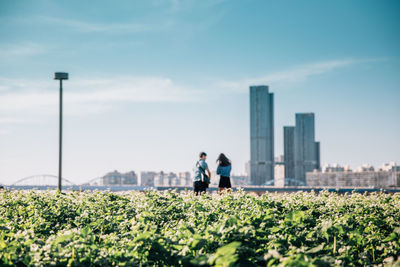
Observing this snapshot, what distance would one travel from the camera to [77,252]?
14.4ft

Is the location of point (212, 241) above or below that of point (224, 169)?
below

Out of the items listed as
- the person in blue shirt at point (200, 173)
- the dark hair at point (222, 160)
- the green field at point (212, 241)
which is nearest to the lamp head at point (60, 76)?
the person in blue shirt at point (200, 173)

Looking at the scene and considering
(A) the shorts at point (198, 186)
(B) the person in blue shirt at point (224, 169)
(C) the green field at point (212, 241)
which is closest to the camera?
(C) the green field at point (212, 241)

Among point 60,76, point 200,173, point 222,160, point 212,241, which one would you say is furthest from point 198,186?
point 212,241

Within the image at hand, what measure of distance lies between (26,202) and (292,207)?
637 cm

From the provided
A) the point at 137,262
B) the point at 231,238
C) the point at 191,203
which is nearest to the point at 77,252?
the point at 137,262

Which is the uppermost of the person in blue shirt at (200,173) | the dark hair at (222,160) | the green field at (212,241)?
the dark hair at (222,160)

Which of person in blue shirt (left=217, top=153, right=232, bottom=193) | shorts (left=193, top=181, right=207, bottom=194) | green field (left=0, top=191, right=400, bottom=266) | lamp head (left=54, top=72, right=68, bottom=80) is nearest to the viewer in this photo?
green field (left=0, top=191, right=400, bottom=266)

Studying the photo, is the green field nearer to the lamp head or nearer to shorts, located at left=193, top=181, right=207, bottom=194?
shorts, located at left=193, top=181, right=207, bottom=194

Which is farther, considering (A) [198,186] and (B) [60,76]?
(B) [60,76]

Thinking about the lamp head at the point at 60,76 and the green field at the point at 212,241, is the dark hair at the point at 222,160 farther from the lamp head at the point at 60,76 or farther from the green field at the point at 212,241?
the lamp head at the point at 60,76

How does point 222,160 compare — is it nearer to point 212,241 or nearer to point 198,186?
point 198,186

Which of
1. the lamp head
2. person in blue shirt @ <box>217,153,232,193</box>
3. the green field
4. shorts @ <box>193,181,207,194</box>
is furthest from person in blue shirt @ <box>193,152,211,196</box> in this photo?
the lamp head

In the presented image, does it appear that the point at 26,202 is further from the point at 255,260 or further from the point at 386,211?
the point at 386,211
